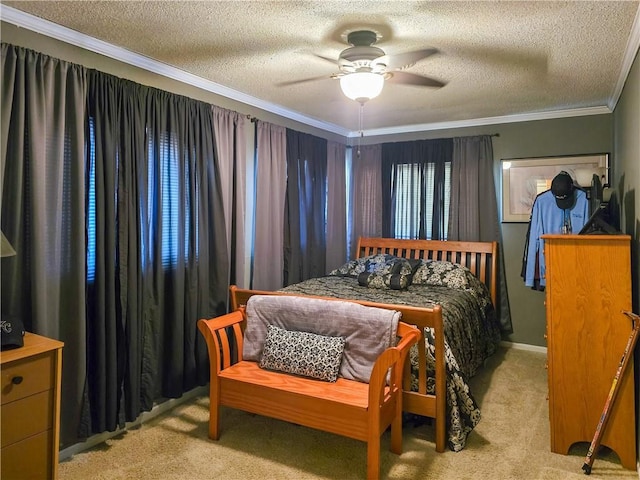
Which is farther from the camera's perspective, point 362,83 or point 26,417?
point 362,83

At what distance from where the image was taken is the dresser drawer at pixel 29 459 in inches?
72.3

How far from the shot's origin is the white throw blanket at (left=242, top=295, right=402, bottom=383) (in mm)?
2469

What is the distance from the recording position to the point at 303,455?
253 cm

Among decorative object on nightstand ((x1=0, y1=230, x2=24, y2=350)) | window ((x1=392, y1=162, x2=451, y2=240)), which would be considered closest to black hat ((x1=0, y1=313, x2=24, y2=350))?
decorative object on nightstand ((x1=0, y1=230, x2=24, y2=350))

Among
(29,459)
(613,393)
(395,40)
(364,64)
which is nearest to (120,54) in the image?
(364,64)

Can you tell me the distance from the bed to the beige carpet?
182 mm

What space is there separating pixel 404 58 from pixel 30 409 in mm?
2710

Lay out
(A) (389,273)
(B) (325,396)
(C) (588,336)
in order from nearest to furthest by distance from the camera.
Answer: (B) (325,396) → (C) (588,336) → (A) (389,273)

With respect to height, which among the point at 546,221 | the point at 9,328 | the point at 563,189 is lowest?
the point at 9,328

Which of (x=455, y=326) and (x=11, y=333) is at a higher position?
(x=11, y=333)

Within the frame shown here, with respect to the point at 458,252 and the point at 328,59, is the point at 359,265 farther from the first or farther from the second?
the point at 328,59

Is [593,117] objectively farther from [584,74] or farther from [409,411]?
[409,411]

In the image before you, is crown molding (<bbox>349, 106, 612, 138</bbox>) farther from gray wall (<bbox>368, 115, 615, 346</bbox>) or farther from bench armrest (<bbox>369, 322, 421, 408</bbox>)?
bench armrest (<bbox>369, 322, 421, 408</bbox>)

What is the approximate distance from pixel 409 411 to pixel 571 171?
3021 millimetres
